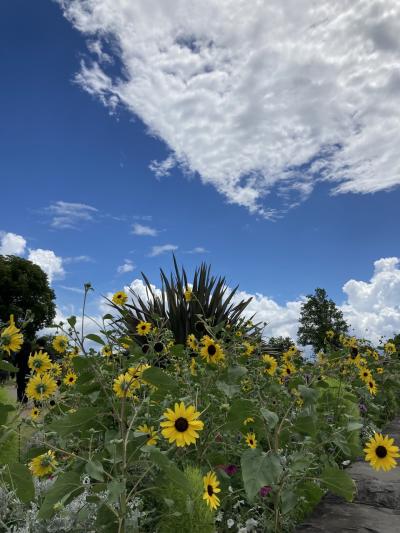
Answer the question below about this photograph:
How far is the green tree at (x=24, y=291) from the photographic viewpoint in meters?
35.8

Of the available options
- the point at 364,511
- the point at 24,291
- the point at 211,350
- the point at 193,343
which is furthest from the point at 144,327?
the point at 24,291

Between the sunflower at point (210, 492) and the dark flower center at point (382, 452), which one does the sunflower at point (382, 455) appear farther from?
the sunflower at point (210, 492)

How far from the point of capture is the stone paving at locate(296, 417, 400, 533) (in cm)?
256

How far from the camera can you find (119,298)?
373 centimetres

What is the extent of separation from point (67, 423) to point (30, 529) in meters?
0.56

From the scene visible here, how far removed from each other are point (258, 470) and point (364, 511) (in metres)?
1.18

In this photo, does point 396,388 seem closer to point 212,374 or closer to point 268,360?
point 268,360

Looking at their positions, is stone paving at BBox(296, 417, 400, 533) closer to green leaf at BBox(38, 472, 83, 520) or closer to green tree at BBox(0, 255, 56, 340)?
green leaf at BBox(38, 472, 83, 520)

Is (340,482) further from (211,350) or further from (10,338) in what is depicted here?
(10,338)

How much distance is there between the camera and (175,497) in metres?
2.07

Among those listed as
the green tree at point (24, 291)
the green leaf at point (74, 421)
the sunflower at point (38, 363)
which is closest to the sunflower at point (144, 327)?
the sunflower at point (38, 363)

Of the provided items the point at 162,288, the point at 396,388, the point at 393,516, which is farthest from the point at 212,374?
the point at 162,288

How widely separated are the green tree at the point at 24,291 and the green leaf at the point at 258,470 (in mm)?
34320

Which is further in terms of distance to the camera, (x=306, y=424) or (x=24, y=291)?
(x=24, y=291)
